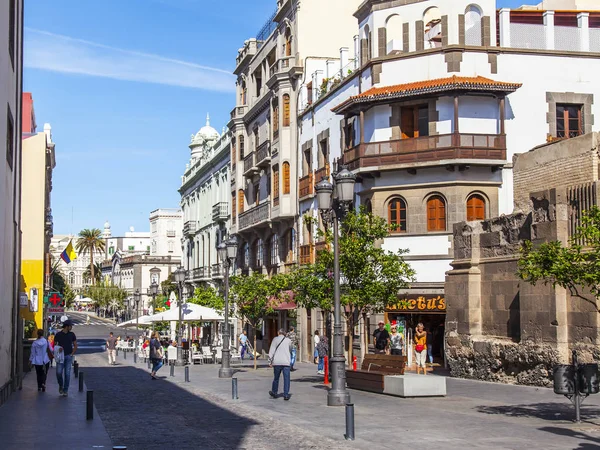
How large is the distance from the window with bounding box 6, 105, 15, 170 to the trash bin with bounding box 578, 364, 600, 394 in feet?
43.7

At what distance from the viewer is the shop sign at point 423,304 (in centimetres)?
3250

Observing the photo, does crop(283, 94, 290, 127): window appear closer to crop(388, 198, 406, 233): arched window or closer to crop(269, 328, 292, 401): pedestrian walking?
crop(388, 198, 406, 233): arched window

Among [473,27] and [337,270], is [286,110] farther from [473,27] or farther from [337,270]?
[337,270]

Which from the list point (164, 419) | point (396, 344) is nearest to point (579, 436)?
point (164, 419)

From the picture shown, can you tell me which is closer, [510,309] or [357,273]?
[510,309]

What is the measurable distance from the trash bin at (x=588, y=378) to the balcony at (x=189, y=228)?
2368 inches

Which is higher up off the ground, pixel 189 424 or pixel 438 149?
pixel 438 149

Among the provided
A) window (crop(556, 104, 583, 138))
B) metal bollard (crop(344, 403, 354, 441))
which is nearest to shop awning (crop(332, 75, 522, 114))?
window (crop(556, 104, 583, 138))

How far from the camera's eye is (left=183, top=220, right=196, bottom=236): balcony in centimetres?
7344

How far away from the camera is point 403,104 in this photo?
1300 inches

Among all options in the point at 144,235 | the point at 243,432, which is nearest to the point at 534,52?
the point at 243,432

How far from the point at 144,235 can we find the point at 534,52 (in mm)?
160060

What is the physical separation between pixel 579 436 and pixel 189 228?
62.8m

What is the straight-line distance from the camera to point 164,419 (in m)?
16.8
